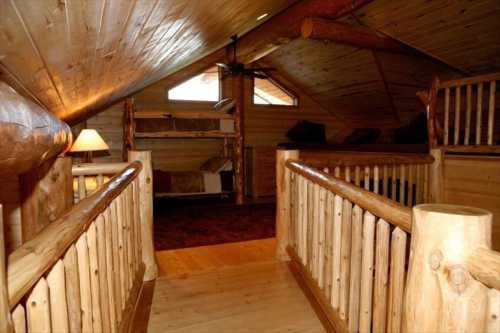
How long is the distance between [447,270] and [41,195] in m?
2.02

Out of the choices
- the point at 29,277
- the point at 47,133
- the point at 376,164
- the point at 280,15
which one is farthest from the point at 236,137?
the point at 29,277

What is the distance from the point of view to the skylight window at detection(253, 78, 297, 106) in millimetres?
7422

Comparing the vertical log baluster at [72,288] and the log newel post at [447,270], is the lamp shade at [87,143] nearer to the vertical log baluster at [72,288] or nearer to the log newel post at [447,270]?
the vertical log baluster at [72,288]

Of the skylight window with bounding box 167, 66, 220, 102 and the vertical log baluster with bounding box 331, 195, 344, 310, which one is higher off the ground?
the skylight window with bounding box 167, 66, 220, 102

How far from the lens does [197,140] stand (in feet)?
23.1

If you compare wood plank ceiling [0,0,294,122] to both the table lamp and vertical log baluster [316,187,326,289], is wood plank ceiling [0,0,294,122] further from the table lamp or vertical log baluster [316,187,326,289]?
the table lamp

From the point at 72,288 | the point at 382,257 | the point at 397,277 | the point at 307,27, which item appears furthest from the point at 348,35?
the point at 72,288

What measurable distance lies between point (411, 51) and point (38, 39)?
511cm

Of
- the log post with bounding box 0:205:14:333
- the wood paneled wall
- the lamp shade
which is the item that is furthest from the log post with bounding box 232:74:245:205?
the log post with bounding box 0:205:14:333

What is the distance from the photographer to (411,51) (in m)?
4.80

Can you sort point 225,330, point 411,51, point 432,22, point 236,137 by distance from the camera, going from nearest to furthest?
point 225,330
point 432,22
point 411,51
point 236,137

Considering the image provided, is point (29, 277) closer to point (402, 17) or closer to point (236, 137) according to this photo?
point (402, 17)

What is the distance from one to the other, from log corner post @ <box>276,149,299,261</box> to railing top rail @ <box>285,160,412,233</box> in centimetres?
58

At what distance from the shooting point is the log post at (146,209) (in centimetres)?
236
